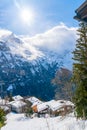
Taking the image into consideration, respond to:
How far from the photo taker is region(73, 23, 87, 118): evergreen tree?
21.8 meters

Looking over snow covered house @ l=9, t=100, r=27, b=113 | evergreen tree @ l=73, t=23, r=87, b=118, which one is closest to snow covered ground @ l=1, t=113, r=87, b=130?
evergreen tree @ l=73, t=23, r=87, b=118

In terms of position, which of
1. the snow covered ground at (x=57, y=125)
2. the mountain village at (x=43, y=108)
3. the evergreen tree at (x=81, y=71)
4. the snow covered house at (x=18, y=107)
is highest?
the snow covered house at (x=18, y=107)

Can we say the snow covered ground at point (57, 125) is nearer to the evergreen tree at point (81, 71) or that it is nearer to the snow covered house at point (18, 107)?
the evergreen tree at point (81, 71)

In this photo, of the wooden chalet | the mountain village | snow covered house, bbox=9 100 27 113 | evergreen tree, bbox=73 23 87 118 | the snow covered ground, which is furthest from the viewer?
snow covered house, bbox=9 100 27 113

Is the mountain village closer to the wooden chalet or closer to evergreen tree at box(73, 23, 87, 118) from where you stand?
evergreen tree at box(73, 23, 87, 118)

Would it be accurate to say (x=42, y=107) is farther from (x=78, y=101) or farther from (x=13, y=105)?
(x=78, y=101)

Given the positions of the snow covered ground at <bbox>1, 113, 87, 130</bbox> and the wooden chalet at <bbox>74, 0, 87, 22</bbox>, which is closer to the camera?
the snow covered ground at <bbox>1, 113, 87, 130</bbox>

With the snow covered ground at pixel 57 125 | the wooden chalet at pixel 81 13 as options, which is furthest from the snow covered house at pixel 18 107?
the wooden chalet at pixel 81 13

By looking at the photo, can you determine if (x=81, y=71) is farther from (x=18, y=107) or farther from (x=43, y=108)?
(x=18, y=107)

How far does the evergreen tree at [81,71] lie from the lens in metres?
21.8

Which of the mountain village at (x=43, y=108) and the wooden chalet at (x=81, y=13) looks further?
the mountain village at (x=43, y=108)

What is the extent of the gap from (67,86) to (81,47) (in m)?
50.2

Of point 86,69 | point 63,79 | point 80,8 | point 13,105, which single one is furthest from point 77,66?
point 13,105

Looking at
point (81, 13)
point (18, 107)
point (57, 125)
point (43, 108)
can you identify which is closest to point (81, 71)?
point (57, 125)
